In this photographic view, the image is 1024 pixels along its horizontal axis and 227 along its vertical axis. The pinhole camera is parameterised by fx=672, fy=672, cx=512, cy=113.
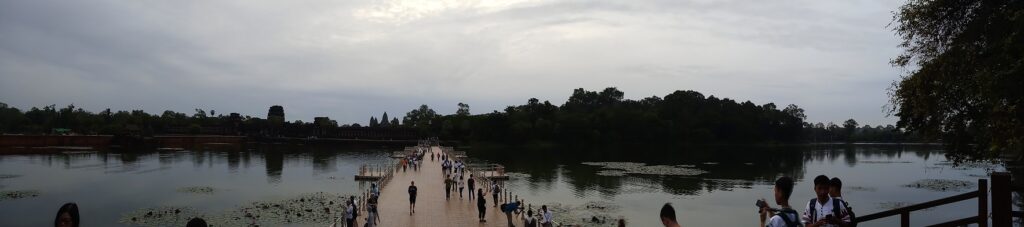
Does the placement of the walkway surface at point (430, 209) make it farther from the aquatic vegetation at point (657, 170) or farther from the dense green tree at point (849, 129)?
the dense green tree at point (849, 129)

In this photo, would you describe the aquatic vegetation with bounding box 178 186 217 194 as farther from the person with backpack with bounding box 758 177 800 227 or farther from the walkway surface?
the person with backpack with bounding box 758 177 800 227

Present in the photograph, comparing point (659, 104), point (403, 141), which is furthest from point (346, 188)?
point (659, 104)

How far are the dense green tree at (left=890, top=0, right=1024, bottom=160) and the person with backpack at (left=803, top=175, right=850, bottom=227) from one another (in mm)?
8656

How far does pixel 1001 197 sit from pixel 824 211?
185cm

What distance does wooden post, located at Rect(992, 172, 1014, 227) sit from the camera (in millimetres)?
6668

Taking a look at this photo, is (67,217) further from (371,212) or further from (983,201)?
(371,212)

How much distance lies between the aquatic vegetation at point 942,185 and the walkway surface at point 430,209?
32184mm

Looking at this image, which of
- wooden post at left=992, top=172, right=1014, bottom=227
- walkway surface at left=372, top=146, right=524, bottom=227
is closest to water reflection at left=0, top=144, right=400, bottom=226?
walkway surface at left=372, top=146, right=524, bottom=227

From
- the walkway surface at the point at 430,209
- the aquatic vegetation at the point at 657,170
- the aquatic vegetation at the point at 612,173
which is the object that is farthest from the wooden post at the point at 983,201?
the aquatic vegetation at the point at 657,170

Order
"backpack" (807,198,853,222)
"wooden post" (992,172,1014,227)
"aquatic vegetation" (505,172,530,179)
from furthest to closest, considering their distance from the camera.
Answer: "aquatic vegetation" (505,172,530,179), "wooden post" (992,172,1014,227), "backpack" (807,198,853,222)

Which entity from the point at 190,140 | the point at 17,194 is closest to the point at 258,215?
the point at 17,194

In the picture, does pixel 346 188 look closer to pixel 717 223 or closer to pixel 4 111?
pixel 717 223

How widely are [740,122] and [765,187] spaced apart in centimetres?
9558

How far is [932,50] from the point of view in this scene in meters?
18.0
